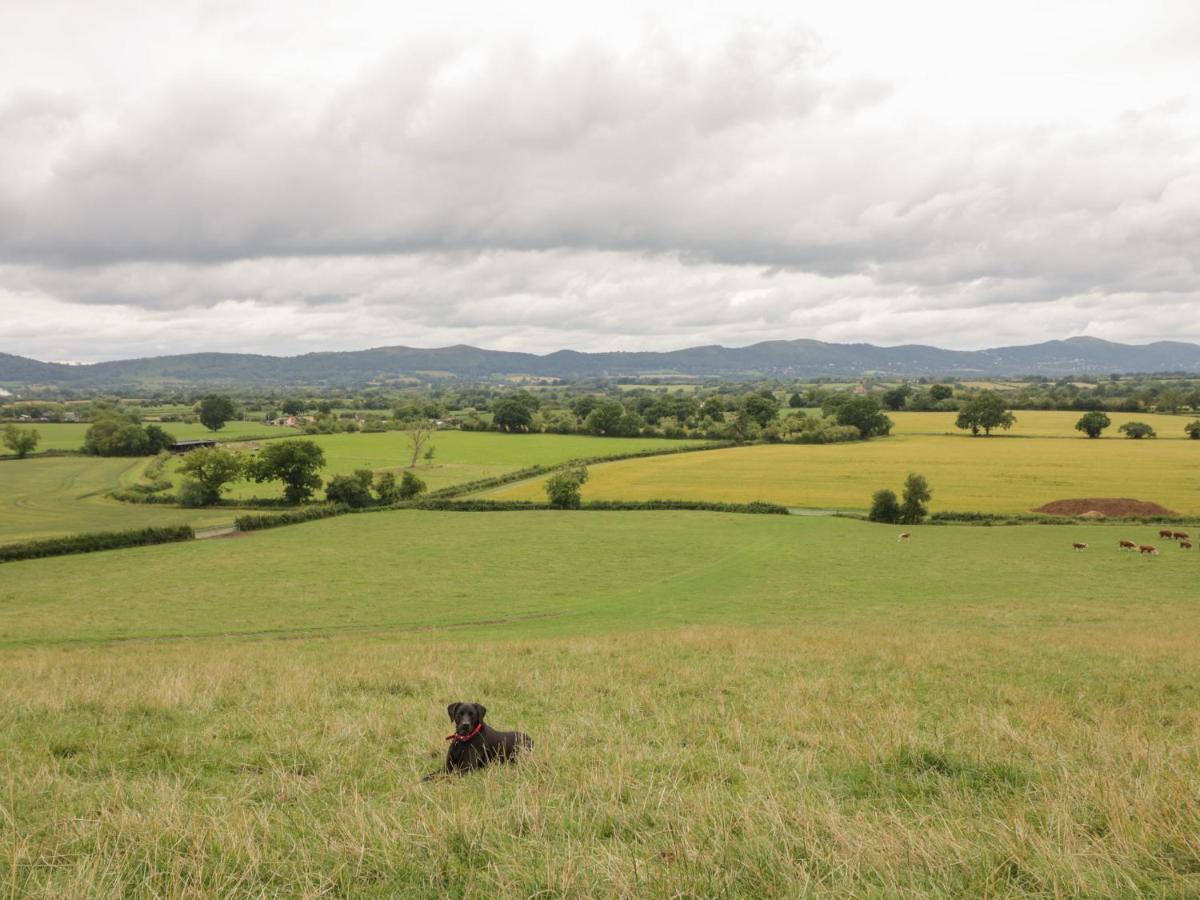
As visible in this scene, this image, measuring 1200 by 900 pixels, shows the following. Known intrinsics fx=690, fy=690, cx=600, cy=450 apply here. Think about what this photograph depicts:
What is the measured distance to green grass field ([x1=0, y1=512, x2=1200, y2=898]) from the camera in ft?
15.2

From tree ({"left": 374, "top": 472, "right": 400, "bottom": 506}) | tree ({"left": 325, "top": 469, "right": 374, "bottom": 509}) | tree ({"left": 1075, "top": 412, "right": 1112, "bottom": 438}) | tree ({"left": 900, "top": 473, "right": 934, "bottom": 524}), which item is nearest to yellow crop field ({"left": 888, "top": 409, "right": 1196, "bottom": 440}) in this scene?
tree ({"left": 1075, "top": 412, "right": 1112, "bottom": 438})

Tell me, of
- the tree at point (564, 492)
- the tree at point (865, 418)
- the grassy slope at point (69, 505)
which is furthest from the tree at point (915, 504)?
the tree at point (865, 418)

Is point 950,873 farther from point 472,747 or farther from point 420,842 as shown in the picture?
point 472,747

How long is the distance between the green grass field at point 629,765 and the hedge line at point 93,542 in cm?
3166

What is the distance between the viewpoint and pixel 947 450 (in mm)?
107625

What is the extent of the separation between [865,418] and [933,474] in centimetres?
5047

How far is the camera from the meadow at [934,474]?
7212cm

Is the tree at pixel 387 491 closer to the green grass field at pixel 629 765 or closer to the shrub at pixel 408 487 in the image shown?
the shrub at pixel 408 487

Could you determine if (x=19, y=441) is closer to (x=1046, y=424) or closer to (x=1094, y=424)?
(x=1094, y=424)

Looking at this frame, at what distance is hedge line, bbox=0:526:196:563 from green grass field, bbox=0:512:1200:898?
3166 centimetres

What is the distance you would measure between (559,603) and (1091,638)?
21.9 metres

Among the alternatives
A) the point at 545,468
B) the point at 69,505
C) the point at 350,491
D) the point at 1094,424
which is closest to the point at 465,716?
the point at 350,491

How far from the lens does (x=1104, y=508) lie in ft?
206

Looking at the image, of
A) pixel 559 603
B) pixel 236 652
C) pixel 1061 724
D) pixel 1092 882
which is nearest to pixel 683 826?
pixel 1092 882
